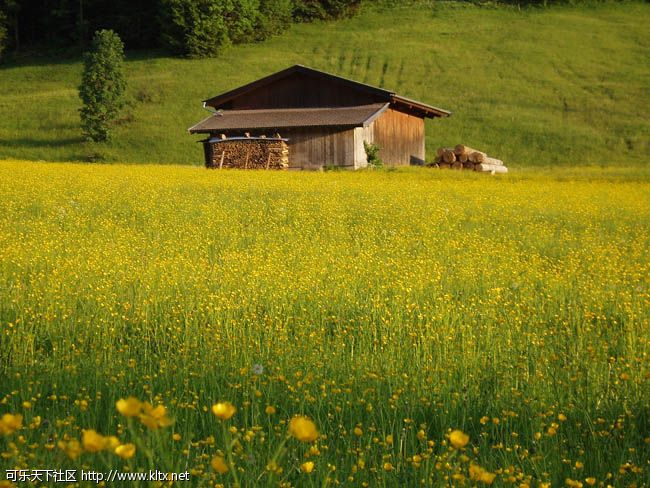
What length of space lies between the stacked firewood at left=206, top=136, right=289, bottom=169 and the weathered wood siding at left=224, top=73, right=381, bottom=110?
433 cm

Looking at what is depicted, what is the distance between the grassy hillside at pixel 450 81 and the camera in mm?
48281

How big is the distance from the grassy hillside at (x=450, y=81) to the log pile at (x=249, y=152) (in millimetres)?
11355

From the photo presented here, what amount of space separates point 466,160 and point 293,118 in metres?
9.41

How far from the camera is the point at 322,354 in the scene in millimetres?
5320

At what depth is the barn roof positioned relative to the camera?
36.9m

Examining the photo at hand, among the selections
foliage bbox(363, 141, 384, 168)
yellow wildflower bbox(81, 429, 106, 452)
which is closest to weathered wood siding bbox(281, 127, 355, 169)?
foliage bbox(363, 141, 384, 168)

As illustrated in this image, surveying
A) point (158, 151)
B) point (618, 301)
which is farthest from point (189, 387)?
point (158, 151)

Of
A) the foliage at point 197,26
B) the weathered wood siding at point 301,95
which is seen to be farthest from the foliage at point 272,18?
the weathered wood siding at point 301,95

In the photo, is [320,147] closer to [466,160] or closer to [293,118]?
[293,118]

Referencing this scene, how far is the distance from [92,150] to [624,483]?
47170 mm

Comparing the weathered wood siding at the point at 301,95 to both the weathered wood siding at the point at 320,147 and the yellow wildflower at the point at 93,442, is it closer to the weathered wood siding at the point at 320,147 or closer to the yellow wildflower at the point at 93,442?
the weathered wood siding at the point at 320,147

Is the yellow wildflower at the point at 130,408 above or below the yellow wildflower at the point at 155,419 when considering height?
above

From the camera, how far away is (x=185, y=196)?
17.2m

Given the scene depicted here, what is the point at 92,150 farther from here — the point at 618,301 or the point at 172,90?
the point at 618,301
